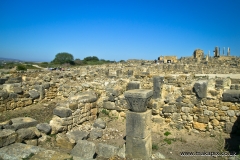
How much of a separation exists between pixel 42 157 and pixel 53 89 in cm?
726

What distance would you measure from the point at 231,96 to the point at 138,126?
10.5 feet

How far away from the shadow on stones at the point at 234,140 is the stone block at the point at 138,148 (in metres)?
2.11

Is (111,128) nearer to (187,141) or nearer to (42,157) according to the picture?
(187,141)

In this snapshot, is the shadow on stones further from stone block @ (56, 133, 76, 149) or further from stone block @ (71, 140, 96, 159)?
stone block @ (56, 133, 76, 149)

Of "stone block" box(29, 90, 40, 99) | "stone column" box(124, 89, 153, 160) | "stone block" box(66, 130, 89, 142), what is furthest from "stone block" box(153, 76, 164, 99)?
"stone block" box(29, 90, 40, 99)

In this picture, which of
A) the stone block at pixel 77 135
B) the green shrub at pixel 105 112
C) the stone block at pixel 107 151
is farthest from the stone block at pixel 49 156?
the green shrub at pixel 105 112

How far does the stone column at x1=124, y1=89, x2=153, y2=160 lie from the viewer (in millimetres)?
4175

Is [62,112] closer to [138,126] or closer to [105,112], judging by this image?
[105,112]

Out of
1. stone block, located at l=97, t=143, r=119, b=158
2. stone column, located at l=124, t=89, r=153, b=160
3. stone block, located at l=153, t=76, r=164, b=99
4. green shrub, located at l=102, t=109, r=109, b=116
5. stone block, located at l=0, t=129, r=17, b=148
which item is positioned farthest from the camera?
green shrub, located at l=102, t=109, r=109, b=116

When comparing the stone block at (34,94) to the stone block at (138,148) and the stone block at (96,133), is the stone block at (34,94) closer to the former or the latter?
the stone block at (96,133)

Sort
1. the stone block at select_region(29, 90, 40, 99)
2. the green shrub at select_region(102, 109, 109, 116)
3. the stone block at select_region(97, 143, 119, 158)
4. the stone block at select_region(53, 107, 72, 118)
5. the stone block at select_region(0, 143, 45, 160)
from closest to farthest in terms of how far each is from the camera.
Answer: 1. the stone block at select_region(0, 143, 45, 160)
2. the stone block at select_region(97, 143, 119, 158)
3. the stone block at select_region(53, 107, 72, 118)
4. the green shrub at select_region(102, 109, 109, 116)
5. the stone block at select_region(29, 90, 40, 99)

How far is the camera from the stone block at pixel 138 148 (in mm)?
4199

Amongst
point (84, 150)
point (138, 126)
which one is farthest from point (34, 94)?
point (138, 126)

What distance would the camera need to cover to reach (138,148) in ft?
13.9
